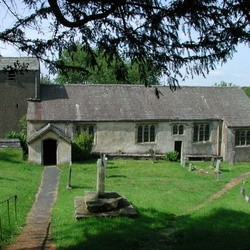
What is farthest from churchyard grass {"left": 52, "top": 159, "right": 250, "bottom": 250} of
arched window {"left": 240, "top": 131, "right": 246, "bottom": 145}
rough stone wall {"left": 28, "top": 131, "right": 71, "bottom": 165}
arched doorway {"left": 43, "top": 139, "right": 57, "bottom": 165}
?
arched window {"left": 240, "top": 131, "right": 246, "bottom": 145}

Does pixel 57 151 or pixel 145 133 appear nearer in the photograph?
pixel 57 151

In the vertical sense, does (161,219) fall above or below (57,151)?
below

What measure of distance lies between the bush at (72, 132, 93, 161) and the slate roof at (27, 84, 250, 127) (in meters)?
1.89

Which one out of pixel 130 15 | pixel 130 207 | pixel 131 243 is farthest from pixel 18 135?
pixel 130 15

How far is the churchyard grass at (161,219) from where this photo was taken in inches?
406

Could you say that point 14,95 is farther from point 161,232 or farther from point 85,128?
point 161,232

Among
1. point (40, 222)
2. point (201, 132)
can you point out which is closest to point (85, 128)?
point (201, 132)

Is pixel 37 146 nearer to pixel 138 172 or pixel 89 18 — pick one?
pixel 138 172

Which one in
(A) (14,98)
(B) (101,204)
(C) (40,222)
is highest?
(A) (14,98)

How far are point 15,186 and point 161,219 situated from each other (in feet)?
30.1

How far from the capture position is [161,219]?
44.9ft

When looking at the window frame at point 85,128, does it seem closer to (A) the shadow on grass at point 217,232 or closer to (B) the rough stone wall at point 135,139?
(B) the rough stone wall at point 135,139

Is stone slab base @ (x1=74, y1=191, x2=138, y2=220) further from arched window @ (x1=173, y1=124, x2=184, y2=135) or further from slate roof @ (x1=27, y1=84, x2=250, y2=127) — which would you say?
arched window @ (x1=173, y1=124, x2=184, y2=135)

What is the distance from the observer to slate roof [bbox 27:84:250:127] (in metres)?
32.6
